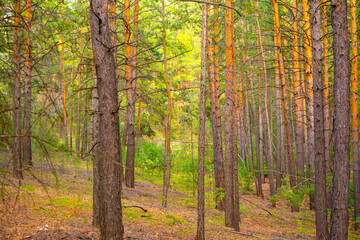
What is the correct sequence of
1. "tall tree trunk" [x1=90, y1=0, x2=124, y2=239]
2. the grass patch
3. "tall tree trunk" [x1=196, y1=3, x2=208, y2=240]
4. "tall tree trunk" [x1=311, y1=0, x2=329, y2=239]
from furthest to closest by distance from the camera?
the grass patch → "tall tree trunk" [x1=311, y1=0, x2=329, y2=239] → "tall tree trunk" [x1=196, y1=3, x2=208, y2=240] → "tall tree trunk" [x1=90, y1=0, x2=124, y2=239]

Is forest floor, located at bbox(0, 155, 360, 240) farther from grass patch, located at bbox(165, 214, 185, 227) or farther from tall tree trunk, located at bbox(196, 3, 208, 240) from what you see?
tall tree trunk, located at bbox(196, 3, 208, 240)

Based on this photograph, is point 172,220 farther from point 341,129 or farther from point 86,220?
point 341,129

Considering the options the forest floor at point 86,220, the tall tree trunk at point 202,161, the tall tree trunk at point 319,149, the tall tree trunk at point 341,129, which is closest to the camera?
the forest floor at point 86,220

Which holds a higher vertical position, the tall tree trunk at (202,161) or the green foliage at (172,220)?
the tall tree trunk at (202,161)

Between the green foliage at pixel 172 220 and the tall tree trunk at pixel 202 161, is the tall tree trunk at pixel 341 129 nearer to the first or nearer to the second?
the tall tree trunk at pixel 202 161

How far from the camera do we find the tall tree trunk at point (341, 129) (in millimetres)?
6523

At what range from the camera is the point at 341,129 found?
6.59 meters

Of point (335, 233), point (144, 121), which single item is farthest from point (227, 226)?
point (144, 121)

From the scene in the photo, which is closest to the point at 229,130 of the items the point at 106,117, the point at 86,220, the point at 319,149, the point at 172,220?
the point at 319,149

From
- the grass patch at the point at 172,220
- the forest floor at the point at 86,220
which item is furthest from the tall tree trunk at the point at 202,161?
the grass patch at the point at 172,220

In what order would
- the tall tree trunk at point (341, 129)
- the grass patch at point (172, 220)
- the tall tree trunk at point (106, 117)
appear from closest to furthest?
1. the tall tree trunk at point (106, 117)
2. the tall tree trunk at point (341, 129)
3. the grass patch at point (172, 220)

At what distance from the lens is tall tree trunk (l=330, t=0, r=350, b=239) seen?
652cm

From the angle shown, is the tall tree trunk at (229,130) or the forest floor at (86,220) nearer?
the forest floor at (86,220)

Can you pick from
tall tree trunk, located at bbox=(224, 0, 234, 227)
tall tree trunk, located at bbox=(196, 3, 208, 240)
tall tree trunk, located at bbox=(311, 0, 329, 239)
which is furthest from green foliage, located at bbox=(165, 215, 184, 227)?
tall tree trunk, located at bbox=(311, 0, 329, 239)
